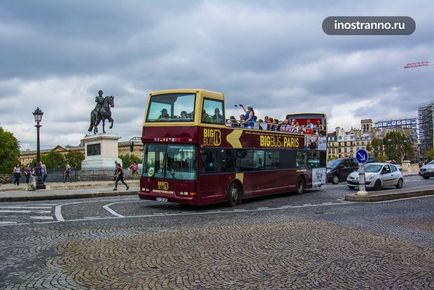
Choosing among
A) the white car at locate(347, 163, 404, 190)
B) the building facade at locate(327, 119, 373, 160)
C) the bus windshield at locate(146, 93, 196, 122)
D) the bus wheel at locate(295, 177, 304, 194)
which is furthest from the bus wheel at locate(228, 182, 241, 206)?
the building facade at locate(327, 119, 373, 160)

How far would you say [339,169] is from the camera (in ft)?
108

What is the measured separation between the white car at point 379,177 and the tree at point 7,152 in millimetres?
75029

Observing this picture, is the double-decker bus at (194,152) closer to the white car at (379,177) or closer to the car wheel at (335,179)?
the white car at (379,177)

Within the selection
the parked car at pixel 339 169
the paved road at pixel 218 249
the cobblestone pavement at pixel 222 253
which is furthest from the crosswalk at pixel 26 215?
the parked car at pixel 339 169

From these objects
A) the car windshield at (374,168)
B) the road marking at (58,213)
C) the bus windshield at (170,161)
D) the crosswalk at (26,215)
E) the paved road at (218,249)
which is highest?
the bus windshield at (170,161)

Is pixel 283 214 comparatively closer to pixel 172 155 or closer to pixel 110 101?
pixel 172 155

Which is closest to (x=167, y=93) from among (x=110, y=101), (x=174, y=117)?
(x=174, y=117)

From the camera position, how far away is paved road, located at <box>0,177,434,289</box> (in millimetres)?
6914

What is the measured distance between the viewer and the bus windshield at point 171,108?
1616 cm

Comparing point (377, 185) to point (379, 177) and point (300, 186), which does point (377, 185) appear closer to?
point (379, 177)

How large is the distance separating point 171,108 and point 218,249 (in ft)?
27.0

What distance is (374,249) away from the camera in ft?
30.2

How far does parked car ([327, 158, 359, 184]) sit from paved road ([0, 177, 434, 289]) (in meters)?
16.6

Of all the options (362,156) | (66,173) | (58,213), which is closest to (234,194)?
(362,156)
